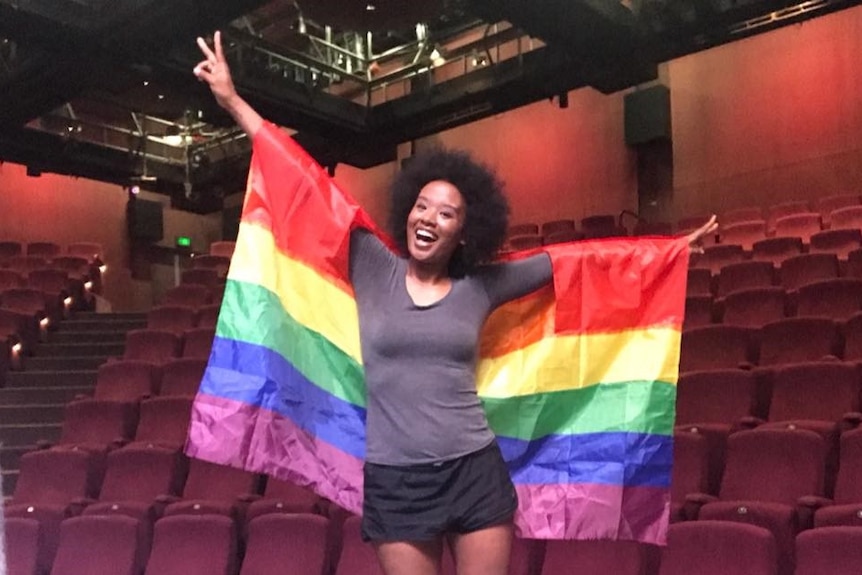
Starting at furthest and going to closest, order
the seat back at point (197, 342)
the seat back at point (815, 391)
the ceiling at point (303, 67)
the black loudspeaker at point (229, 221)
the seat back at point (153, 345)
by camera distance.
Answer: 1. the black loudspeaker at point (229, 221)
2. the ceiling at point (303, 67)
3. the seat back at point (153, 345)
4. the seat back at point (197, 342)
5. the seat back at point (815, 391)

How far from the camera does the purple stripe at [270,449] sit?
1.65 m

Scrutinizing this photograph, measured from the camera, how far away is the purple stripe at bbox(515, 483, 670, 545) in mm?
1788

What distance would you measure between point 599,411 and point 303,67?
7163mm

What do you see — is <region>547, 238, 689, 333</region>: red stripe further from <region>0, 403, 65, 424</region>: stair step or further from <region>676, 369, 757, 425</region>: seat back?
<region>0, 403, 65, 424</region>: stair step

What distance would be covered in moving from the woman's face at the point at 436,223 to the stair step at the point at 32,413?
176 inches

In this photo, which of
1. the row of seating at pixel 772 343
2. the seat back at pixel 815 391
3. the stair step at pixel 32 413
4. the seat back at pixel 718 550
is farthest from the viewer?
the stair step at pixel 32 413

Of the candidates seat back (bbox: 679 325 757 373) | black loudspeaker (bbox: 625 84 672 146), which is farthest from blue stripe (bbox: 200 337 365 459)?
black loudspeaker (bbox: 625 84 672 146)

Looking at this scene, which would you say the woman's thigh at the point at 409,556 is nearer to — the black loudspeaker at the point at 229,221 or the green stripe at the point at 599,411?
the green stripe at the point at 599,411

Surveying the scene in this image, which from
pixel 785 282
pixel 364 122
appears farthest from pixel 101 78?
pixel 785 282

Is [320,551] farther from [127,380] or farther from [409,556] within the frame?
[127,380]

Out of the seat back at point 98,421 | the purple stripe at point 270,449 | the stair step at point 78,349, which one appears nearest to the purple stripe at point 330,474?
the purple stripe at point 270,449

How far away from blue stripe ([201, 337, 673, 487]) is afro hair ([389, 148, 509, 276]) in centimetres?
34

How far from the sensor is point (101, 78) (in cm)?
665

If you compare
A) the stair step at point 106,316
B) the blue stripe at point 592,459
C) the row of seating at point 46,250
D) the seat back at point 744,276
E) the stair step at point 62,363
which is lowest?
the blue stripe at point 592,459
